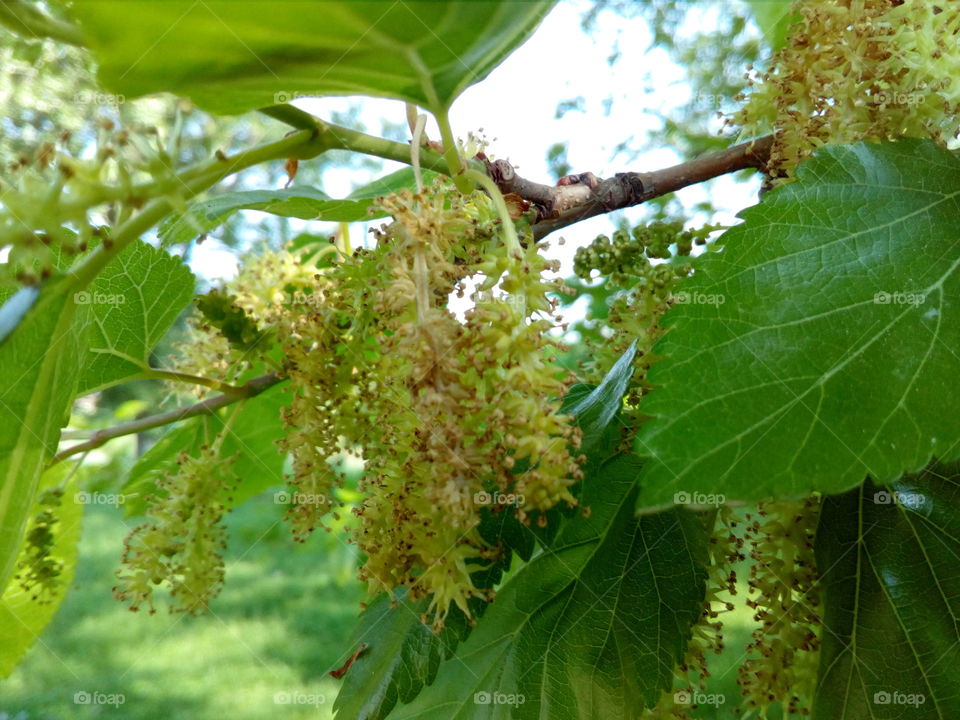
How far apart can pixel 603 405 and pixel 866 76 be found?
1.13ft

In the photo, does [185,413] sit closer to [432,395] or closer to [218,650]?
[432,395]

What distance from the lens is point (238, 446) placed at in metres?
1.05

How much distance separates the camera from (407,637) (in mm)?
691

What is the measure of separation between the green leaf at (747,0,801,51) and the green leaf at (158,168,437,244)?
1.60ft

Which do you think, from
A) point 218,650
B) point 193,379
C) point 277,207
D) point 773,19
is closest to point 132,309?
point 193,379

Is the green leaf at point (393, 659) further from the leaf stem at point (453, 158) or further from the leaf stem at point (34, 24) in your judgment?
the leaf stem at point (34, 24)

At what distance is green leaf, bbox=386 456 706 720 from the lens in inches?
26.3

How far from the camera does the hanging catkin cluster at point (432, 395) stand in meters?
0.50

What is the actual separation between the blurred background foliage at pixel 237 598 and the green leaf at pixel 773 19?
76 mm

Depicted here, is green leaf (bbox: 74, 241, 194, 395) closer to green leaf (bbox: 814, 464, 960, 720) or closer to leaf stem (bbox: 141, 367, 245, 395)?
A: leaf stem (bbox: 141, 367, 245, 395)

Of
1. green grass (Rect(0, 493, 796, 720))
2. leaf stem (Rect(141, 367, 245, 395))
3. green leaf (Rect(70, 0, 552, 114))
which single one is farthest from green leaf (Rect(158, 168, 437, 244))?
green grass (Rect(0, 493, 796, 720))

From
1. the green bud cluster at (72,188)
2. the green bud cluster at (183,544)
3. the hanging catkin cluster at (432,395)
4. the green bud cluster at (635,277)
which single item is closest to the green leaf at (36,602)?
the green bud cluster at (183,544)

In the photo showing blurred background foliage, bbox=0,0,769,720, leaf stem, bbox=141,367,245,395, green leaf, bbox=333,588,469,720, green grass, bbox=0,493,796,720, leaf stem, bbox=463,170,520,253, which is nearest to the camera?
leaf stem, bbox=463,170,520,253

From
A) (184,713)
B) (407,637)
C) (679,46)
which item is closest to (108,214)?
(407,637)
